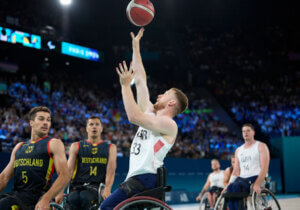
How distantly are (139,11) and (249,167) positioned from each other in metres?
3.83

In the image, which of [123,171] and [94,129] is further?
[123,171]

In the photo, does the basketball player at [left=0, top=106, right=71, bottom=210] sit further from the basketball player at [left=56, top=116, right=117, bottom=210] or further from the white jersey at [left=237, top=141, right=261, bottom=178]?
the white jersey at [left=237, top=141, right=261, bottom=178]

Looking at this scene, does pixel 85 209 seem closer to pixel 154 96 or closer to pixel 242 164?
pixel 242 164

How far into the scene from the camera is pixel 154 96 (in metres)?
23.4

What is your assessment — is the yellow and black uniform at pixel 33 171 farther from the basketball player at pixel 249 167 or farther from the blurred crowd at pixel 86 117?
the blurred crowd at pixel 86 117

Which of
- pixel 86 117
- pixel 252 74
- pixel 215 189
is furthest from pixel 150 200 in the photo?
pixel 252 74

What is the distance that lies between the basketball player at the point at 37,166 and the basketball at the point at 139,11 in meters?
1.62

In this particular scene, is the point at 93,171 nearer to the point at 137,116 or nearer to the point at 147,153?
the point at 147,153

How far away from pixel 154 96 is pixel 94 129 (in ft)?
57.5

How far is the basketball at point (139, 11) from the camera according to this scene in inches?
186

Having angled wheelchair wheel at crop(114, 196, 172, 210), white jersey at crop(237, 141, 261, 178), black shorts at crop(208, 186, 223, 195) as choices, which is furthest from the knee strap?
black shorts at crop(208, 186, 223, 195)

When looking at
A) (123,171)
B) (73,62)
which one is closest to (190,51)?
(73,62)

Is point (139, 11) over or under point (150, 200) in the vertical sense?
over

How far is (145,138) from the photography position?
12.4ft
